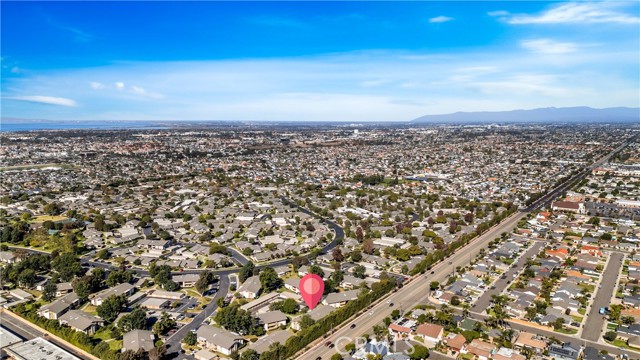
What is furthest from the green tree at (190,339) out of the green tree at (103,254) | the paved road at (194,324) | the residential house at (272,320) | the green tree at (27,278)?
the green tree at (103,254)

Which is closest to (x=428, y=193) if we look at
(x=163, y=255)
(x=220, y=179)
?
(x=220, y=179)

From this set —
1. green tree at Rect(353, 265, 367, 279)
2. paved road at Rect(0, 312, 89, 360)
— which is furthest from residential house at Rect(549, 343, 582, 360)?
paved road at Rect(0, 312, 89, 360)

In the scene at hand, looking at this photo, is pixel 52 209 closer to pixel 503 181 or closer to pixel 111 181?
pixel 111 181

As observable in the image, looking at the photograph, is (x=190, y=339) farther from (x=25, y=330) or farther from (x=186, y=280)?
(x=25, y=330)

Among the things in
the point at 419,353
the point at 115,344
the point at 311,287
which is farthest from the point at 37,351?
the point at 419,353

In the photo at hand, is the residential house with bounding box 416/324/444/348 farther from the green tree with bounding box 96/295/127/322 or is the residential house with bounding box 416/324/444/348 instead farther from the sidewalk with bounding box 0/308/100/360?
the green tree with bounding box 96/295/127/322

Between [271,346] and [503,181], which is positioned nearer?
[271,346]

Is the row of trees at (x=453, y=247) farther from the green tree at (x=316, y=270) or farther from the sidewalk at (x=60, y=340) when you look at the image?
the sidewalk at (x=60, y=340)
